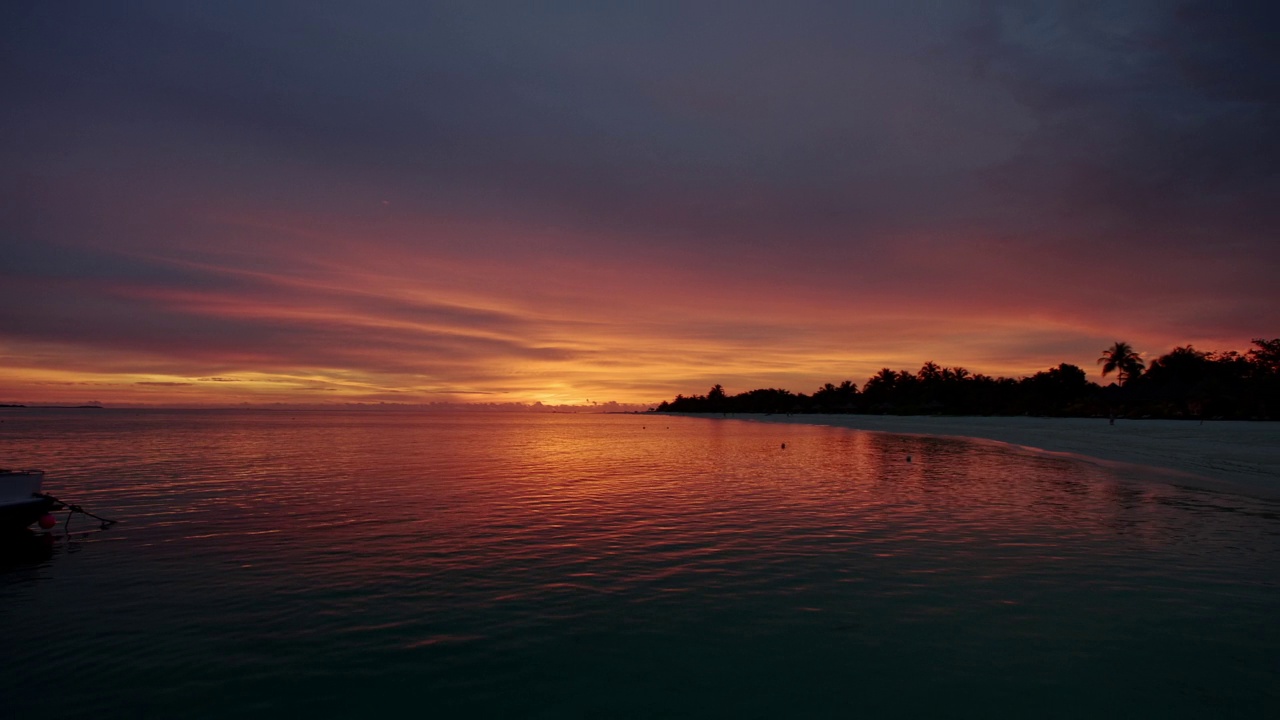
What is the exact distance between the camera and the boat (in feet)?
65.3

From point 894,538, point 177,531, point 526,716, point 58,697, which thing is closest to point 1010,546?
point 894,538

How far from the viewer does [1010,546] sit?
19.3 m

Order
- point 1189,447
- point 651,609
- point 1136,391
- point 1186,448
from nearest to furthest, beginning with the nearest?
point 651,609, point 1186,448, point 1189,447, point 1136,391

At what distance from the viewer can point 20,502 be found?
2019 centimetres

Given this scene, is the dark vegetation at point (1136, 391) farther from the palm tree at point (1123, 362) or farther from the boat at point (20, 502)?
the boat at point (20, 502)

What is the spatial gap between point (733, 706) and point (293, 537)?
59.3ft

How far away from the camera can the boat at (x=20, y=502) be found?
19.9m

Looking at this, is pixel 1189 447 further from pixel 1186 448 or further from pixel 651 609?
pixel 651 609

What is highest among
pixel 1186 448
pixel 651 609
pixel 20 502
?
pixel 1186 448

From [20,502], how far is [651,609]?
71.2 feet

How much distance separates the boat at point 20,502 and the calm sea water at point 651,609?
1140 millimetres

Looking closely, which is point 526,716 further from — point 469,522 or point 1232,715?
point 469,522

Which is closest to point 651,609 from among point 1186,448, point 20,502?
point 20,502

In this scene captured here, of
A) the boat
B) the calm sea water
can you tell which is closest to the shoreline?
the calm sea water
